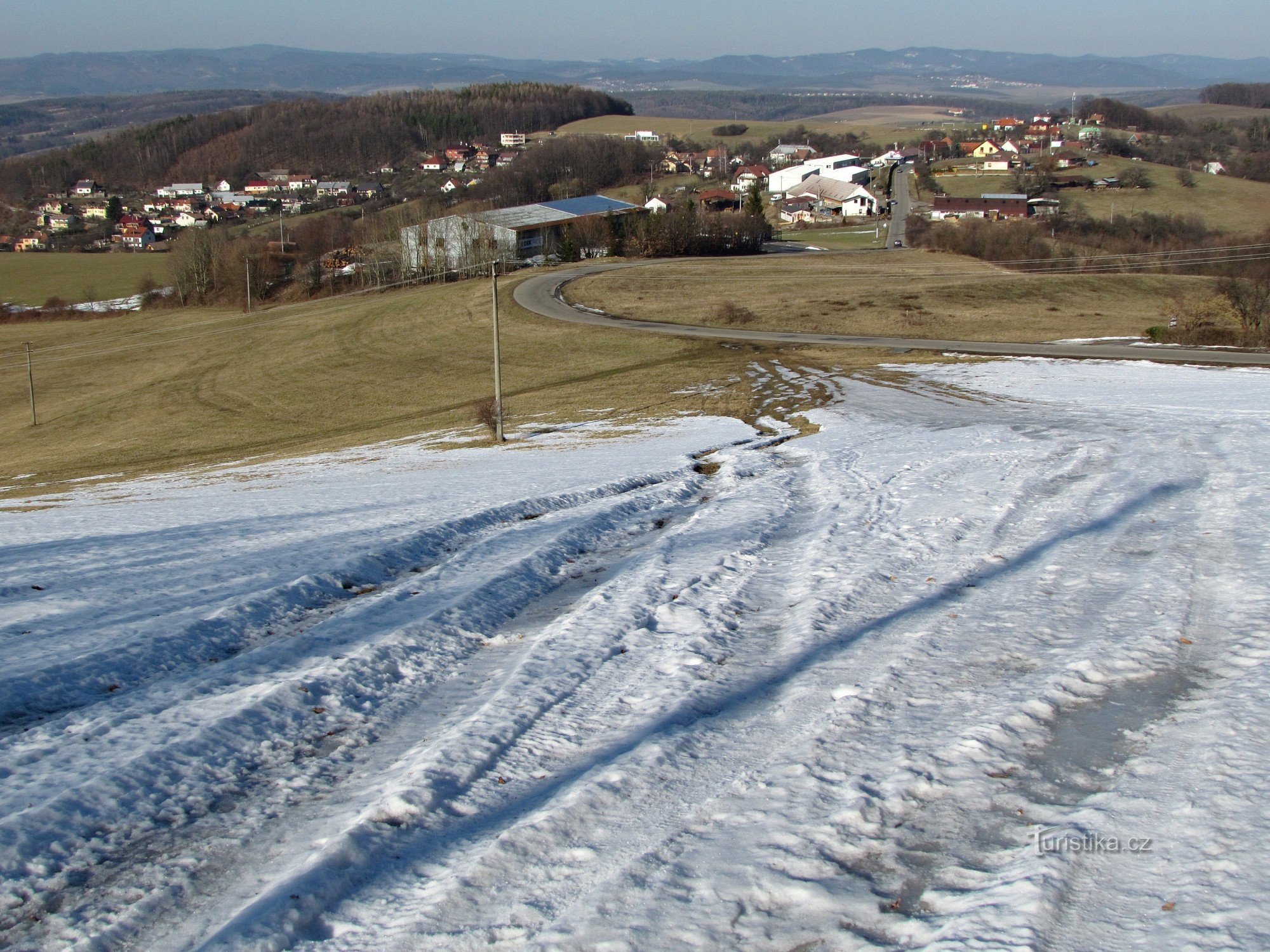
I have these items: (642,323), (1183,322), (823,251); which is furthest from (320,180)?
(1183,322)

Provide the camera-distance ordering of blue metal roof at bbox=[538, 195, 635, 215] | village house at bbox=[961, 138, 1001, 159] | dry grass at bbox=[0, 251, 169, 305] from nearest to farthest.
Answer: dry grass at bbox=[0, 251, 169, 305] < blue metal roof at bbox=[538, 195, 635, 215] < village house at bbox=[961, 138, 1001, 159]

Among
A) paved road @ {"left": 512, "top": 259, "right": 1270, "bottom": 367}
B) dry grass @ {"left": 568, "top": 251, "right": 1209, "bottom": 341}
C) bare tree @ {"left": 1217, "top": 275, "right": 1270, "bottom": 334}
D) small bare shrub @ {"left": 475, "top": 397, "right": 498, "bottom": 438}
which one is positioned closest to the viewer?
small bare shrub @ {"left": 475, "top": 397, "right": 498, "bottom": 438}

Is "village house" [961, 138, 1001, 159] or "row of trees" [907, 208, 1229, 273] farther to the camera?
"village house" [961, 138, 1001, 159]

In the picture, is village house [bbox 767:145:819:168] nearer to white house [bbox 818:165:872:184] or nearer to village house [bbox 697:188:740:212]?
white house [bbox 818:165:872:184]

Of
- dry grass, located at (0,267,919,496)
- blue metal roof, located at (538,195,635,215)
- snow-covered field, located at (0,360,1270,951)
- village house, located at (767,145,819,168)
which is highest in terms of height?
village house, located at (767,145,819,168)

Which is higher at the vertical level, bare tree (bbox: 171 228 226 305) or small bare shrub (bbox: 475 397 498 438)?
bare tree (bbox: 171 228 226 305)

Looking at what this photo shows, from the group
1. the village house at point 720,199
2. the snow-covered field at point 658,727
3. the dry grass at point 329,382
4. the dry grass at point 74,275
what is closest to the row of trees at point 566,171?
the village house at point 720,199

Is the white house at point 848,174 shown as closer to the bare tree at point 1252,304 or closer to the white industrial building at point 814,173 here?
the white industrial building at point 814,173

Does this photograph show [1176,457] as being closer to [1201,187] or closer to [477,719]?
[477,719]

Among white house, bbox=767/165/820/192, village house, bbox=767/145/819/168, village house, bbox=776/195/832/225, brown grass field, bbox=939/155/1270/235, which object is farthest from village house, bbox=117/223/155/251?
brown grass field, bbox=939/155/1270/235
